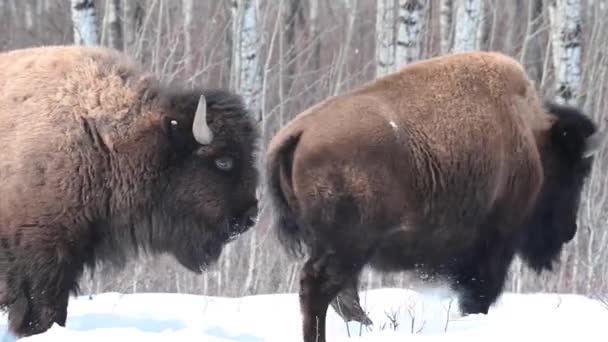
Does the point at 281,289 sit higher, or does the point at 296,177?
the point at 296,177

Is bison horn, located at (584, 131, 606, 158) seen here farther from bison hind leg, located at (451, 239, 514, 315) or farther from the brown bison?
the brown bison

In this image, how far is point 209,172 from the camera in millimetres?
6164

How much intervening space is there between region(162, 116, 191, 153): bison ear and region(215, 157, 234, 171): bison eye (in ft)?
0.65

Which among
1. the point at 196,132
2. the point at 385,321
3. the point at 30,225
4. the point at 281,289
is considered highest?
the point at 196,132

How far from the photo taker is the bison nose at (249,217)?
6.17 m

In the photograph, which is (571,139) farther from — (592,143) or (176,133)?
(176,133)

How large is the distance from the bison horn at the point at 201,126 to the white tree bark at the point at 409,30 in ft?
14.1

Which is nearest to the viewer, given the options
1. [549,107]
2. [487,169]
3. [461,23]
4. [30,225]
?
[30,225]

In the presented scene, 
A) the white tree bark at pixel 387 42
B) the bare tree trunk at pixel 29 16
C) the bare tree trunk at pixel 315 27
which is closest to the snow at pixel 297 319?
the white tree bark at pixel 387 42

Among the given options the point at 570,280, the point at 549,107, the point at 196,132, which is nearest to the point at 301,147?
the point at 196,132

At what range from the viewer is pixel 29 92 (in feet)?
19.3

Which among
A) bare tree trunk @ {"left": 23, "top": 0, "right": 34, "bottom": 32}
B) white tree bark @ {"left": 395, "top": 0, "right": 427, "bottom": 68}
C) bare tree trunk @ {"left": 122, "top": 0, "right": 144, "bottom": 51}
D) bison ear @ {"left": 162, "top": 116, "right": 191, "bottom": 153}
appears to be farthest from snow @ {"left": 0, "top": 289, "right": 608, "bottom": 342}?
bare tree trunk @ {"left": 23, "top": 0, "right": 34, "bottom": 32}

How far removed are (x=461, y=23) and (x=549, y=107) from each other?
398 centimetres

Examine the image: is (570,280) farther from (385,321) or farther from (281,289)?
(385,321)
